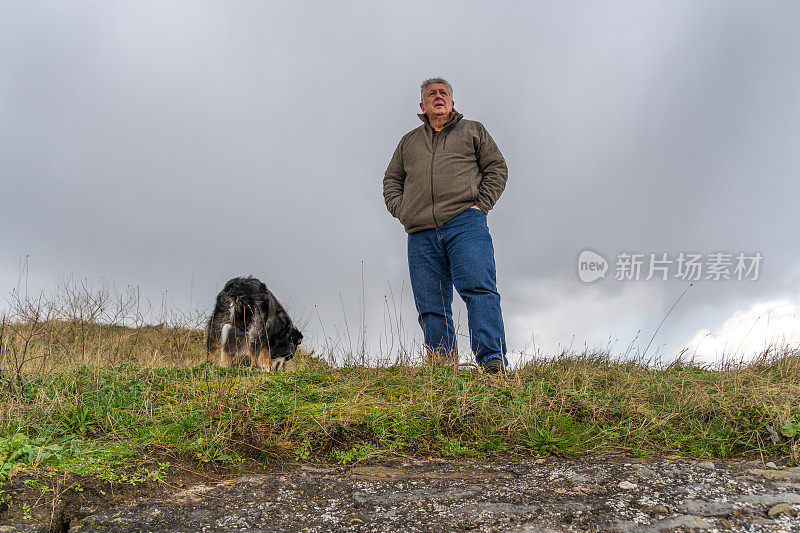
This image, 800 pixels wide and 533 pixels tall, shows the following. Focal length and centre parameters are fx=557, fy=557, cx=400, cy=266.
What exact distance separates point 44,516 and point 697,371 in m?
6.75

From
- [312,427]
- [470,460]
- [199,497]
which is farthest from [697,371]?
[199,497]

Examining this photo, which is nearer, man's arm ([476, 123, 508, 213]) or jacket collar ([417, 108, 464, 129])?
man's arm ([476, 123, 508, 213])

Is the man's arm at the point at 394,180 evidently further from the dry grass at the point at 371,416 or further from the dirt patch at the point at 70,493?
the dirt patch at the point at 70,493

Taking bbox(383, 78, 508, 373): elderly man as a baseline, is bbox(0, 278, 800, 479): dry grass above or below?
below

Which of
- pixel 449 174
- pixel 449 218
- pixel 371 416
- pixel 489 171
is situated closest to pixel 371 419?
pixel 371 416

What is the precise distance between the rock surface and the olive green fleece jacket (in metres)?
3.08

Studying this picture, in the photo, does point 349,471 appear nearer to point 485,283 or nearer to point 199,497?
point 199,497

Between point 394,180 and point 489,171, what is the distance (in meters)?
1.17

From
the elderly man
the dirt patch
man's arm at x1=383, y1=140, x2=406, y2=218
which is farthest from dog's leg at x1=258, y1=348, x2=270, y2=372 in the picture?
the dirt patch

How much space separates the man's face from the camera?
614 centimetres

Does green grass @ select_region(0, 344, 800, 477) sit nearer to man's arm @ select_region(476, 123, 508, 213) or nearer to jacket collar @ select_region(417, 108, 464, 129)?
man's arm @ select_region(476, 123, 508, 213)

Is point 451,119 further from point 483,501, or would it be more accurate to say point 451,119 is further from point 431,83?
point 483,501

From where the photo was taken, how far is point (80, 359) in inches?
223

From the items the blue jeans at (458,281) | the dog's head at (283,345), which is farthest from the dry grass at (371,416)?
the dog's head at (283,345)
